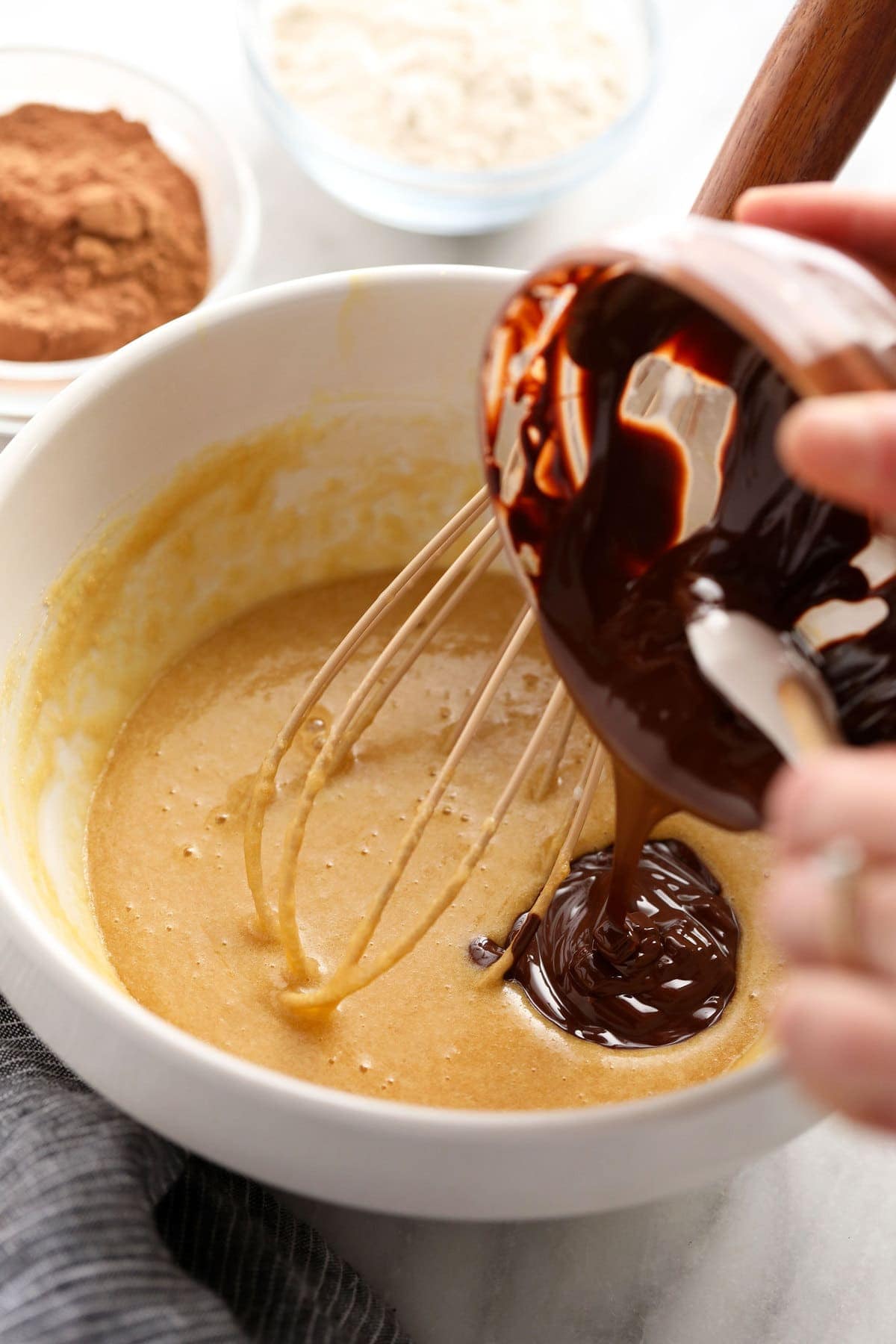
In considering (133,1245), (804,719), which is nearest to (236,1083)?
(133,1245)

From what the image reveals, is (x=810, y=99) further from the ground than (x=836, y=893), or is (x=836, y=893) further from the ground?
(x=810, y=99)

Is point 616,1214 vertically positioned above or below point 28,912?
below

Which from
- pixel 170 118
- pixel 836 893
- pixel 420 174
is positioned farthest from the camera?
pixel 170 118

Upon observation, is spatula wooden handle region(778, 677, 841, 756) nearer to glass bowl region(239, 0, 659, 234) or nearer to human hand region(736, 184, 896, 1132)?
human hand region(736, 184, 896, 1132)

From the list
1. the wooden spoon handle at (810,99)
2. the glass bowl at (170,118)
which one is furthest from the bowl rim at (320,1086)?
the glass bowl at (170,118)

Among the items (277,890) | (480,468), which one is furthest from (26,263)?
(277,890)

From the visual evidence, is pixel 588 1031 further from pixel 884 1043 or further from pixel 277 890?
pixel 884 1043

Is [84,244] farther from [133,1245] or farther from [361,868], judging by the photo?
[133,1245]
